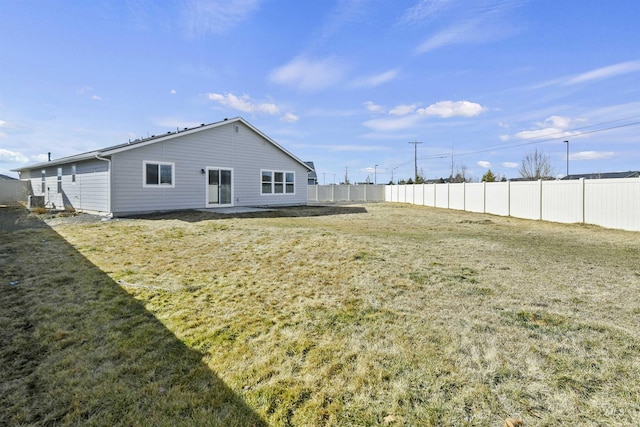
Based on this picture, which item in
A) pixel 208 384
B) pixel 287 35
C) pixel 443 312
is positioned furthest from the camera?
pixel 287 35

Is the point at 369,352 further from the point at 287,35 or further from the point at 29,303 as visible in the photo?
the point at 287,35

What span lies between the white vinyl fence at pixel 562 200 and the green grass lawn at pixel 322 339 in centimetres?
641

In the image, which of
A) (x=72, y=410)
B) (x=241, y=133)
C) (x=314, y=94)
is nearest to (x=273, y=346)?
(x=72, y=410)

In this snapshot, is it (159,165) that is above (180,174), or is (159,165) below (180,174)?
above

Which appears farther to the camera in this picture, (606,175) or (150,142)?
(606,175)

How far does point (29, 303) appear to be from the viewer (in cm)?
405

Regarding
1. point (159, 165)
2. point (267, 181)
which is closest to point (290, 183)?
point (267, 181)

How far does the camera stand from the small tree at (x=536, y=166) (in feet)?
128

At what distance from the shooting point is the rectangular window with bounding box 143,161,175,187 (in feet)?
46.2

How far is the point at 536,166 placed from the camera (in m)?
39.8

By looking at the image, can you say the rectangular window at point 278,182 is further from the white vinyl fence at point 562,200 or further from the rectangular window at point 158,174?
the white vinyl fence at point 562,200

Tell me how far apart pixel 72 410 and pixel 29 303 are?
2.82 meters

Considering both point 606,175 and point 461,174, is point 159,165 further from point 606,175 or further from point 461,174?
point 461,174

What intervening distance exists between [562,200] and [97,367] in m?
15.8
